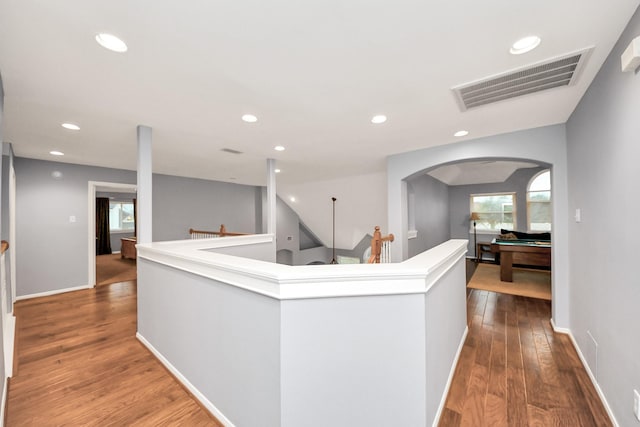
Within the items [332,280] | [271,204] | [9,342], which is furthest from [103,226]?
[332,280]

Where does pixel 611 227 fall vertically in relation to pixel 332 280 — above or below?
above

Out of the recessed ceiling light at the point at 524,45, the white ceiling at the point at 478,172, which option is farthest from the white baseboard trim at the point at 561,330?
the white ceiling at the point at 478,172

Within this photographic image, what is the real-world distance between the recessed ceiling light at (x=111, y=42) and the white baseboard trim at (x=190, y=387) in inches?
88.7

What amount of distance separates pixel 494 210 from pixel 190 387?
27.0 ft

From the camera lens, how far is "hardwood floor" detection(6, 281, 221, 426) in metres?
1.69

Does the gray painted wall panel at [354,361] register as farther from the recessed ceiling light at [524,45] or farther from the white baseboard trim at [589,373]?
the recessed ceiling light at [524,45]

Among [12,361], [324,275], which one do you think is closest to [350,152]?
[324,275]

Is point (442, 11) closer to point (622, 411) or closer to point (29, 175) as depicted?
point (622, 411)

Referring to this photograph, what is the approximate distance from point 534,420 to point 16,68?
402 cm

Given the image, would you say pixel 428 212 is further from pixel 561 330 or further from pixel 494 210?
pixel 561 330

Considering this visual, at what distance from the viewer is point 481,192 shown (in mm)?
7434

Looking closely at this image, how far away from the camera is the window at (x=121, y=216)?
960 cm

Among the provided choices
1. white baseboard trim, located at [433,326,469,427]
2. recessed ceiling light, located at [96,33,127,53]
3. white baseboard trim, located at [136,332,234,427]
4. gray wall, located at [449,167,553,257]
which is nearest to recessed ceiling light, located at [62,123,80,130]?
recessed ceiling light, located at [96,33,127,53]

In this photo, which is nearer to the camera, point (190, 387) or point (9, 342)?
point (190, 387)
